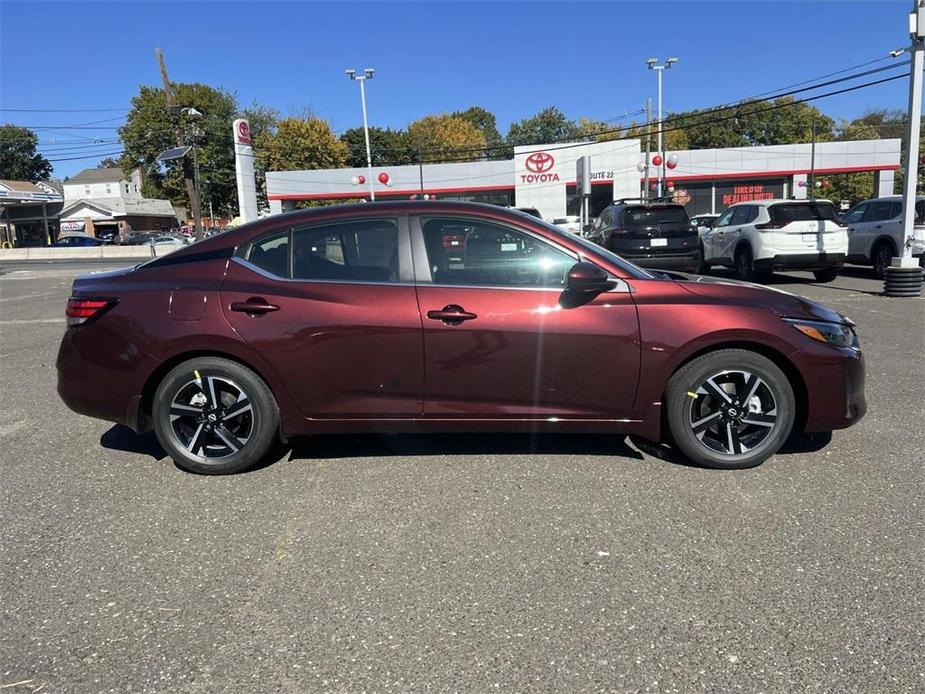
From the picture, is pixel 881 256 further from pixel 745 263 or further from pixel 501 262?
pixel 501 262

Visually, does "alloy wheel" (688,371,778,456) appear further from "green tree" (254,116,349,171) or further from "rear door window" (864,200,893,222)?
"green tree" (254,116,349,171)

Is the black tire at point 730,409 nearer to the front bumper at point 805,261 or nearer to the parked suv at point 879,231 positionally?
the front bumper at point 805,261

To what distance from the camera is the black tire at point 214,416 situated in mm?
4043

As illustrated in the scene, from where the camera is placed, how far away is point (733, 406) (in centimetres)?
397

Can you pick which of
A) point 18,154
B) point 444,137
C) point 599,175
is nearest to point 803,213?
point 599,175

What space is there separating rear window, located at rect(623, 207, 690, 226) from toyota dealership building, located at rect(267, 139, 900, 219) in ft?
106

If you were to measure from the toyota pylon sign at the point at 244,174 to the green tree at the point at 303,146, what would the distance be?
38.6 m

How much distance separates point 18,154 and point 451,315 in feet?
393

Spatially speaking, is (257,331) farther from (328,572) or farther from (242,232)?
(328,572)

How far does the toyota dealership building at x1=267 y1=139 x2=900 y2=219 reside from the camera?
149 ft

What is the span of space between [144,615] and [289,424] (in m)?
1.51

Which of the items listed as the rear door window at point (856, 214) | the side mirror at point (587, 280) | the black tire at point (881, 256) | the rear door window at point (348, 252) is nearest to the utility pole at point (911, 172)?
the black tire at point (881, 256)

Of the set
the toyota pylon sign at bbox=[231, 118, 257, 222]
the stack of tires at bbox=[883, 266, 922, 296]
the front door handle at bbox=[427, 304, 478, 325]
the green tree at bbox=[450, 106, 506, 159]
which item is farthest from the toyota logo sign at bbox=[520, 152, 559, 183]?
the green tree at bbox=[450, 106, 506, 159]

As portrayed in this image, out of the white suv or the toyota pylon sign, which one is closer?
the white suv
